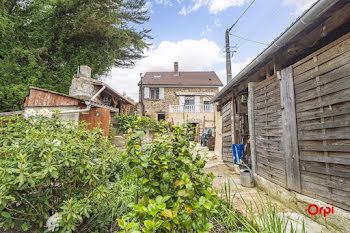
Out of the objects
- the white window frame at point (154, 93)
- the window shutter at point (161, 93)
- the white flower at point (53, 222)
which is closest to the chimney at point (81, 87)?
the white flower at point (53, 222)

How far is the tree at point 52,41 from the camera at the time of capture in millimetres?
7039

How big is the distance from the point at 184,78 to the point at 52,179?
1781 centimetres

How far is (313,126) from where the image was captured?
211 centimetres

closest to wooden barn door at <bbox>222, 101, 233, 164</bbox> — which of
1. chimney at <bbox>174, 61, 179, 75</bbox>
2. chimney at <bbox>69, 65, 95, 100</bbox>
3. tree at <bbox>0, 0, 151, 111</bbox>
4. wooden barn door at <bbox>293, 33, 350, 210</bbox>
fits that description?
wooden barn door at <bbox>293, 33, 350, 210</bbox>

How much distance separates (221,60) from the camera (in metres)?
10.6

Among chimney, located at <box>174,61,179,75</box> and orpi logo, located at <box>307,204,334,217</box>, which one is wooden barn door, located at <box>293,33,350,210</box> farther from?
chimney, located at <box>174,61,179,75</box>

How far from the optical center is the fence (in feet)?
5.81

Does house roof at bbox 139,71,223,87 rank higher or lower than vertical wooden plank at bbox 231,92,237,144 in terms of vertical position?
higher

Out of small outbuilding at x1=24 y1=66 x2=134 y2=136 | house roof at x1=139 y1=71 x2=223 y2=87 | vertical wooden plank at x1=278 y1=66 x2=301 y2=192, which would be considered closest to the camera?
vertical wooden plank at x1=278 y1=66 x2=301 y2=192

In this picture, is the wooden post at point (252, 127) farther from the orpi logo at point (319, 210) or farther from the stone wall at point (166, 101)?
the stone wall at point (166, 101)

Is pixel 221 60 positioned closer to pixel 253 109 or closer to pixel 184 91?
pixel 184 91

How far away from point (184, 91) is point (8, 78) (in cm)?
1277

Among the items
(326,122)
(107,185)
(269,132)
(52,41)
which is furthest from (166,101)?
(107,185)

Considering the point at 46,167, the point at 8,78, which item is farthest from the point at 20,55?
the point at 46,167
